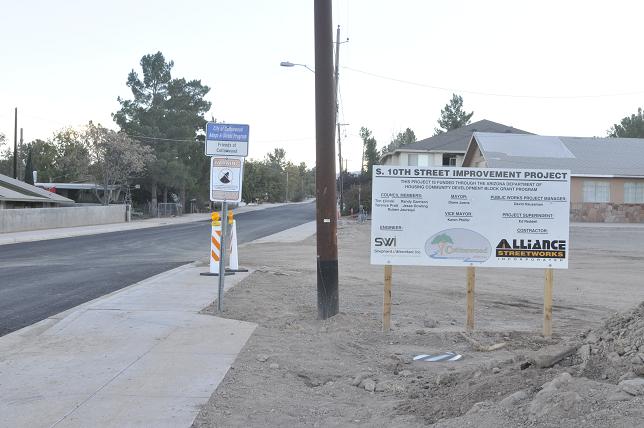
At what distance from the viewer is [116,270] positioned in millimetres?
16516

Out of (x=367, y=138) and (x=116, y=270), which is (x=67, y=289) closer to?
(x=116, y=270)

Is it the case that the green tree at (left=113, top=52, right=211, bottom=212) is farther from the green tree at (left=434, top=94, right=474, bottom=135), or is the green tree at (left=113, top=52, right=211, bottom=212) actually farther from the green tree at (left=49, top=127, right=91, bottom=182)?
the green tree at (left=434, top=94, right=474, bottom=135)

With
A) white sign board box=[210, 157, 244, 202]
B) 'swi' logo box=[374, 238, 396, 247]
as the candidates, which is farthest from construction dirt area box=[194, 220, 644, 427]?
white sign board box=[210, 157, 244, 202]

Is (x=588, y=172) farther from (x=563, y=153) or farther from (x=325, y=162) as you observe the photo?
(x=325, y=162)

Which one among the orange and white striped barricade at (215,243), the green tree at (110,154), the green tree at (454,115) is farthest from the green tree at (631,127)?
the orange and white striped barricade at (215,243)

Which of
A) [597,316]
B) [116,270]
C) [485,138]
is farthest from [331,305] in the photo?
[485,138]

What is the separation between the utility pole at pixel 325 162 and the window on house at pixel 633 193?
150ft

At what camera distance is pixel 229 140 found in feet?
32.0

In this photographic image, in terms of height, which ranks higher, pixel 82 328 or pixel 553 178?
pixel 553 178

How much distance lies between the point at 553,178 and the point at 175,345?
221 inches

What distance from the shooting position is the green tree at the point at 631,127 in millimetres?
84188

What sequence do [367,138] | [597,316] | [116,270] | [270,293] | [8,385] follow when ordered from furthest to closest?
[367,138]
[116,270]
[270,293]
[597,316]
[8,385]

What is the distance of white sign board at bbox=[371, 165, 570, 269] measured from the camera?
9.02 metres

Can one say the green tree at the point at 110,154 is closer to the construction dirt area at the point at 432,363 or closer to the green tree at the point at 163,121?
the green tree at the point at 163,121
